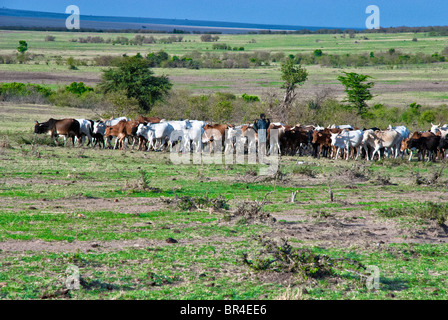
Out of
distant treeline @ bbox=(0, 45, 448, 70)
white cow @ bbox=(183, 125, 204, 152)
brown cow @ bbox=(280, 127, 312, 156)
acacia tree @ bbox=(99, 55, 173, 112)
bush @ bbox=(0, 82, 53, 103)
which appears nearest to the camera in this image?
white cow @ bbox=(183, 125, 204, 152)

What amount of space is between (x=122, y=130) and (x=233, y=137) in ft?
14.9

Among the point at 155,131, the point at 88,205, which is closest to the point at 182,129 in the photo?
the point at 155,131

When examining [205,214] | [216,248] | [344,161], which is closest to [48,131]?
[344,161]

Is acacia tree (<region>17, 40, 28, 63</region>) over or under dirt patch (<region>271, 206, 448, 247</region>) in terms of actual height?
over

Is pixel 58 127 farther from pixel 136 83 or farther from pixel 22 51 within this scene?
pixel 22 51

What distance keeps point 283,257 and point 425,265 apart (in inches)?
86.7

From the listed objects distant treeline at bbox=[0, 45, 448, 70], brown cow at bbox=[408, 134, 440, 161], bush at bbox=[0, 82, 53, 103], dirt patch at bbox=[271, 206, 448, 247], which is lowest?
dirt patch at bbox=[271, 206, 448, 247]

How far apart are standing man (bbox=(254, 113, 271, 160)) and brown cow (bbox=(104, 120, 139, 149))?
5.14m

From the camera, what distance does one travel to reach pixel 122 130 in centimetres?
2430

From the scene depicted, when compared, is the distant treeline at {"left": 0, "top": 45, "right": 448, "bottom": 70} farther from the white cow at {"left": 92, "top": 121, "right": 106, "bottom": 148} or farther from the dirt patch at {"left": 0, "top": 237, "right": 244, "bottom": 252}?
the dirt patch at {"left": 0, "top": 237, "right": 244, "bottom": 252}

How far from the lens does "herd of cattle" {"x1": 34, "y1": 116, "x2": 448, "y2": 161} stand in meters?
24.0

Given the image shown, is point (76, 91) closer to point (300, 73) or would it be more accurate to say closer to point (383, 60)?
point (300, 73)

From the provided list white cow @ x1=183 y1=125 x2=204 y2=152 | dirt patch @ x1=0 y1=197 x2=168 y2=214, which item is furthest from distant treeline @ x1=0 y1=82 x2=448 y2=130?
dirt patch @ x1=0 y1=197 x2=168 y2=214

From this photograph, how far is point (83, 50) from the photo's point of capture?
11050 centimetres
